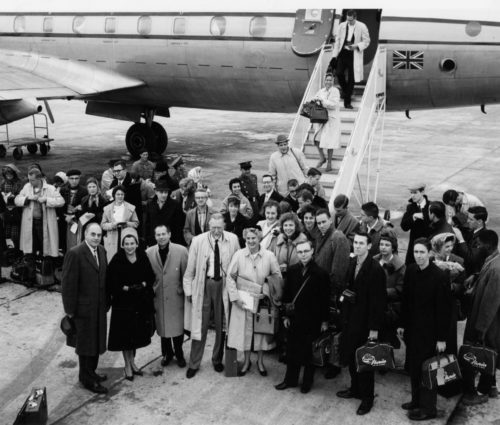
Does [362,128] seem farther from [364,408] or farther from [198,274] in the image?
[364,408]

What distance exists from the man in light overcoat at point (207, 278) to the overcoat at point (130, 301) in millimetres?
480

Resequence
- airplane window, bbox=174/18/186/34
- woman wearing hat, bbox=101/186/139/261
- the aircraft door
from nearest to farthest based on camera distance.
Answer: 1. woman wearing hat, bbox=101/186/139/261
2. the aircraft door
3. airplane window, bbox=174/18/186/34

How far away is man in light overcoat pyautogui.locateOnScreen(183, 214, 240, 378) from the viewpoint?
767 cm

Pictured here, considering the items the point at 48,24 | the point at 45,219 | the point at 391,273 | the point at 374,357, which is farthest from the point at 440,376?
the point at 48,24

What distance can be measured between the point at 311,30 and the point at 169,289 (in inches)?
311

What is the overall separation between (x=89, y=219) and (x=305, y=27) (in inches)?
264

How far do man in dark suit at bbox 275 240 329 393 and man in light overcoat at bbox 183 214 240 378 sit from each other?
2.72 feet

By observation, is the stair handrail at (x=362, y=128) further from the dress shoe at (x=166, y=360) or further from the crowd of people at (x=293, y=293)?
the dress shoe at (x=166, y=360)

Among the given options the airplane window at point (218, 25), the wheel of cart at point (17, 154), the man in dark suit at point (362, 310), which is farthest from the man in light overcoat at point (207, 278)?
the wheel of cart at point (17, 154)

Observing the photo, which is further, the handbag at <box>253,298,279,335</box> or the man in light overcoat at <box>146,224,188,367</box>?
the man in light overcoat at <box>146,224,188,367</box>

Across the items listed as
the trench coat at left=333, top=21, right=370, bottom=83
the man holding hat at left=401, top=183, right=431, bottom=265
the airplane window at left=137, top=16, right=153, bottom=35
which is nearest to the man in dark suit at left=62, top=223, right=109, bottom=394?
the man holding hat at left=401, top=183, right=431, bottom=265

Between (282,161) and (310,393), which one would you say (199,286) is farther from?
(282,161)

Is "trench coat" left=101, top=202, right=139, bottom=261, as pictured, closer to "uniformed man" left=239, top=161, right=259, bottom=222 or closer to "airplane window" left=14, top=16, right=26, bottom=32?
"uniformed man" left=239, top=161, right=259, bottom=222

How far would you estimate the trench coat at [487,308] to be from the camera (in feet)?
22.5
